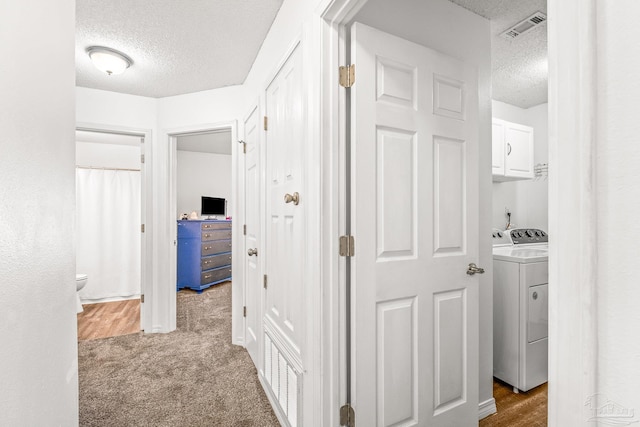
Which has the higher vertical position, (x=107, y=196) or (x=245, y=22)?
(x=245, y=22)

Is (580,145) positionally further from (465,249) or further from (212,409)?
(212,409)

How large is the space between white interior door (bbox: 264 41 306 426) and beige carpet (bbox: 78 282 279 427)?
0.29 metres

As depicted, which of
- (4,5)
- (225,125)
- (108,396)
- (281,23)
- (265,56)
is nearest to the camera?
(4,5)

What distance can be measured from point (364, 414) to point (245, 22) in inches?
94.2

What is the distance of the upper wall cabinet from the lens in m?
2.67

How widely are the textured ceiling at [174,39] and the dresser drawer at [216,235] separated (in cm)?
256

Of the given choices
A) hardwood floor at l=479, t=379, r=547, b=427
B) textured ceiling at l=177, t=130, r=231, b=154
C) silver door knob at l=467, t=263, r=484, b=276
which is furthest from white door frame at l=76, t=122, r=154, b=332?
hardwood floor at l=479, t=379, r=547, b=427

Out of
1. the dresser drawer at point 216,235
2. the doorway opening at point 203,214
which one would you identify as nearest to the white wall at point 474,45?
the doorway opening at point 203,214

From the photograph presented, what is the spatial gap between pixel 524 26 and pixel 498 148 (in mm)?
971

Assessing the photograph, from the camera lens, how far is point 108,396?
201 cm

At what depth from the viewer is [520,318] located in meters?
2.00

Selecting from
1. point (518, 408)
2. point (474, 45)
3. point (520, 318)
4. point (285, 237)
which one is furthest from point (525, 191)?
point (285, 237)

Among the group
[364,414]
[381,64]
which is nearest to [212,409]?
[364,414]

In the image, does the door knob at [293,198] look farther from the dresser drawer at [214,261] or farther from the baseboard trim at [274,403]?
the dresser drawer at [214,261]
